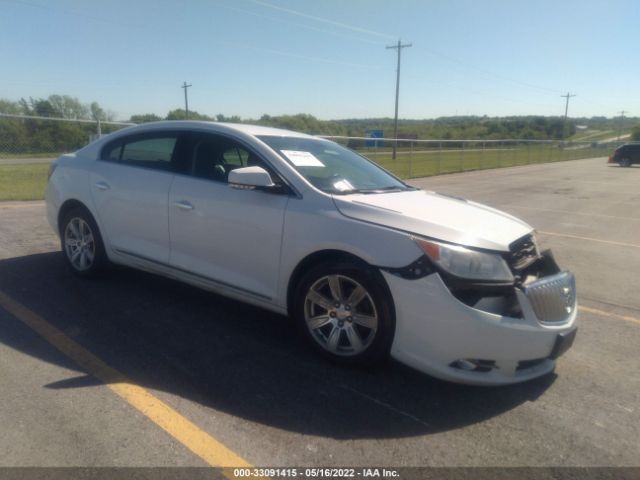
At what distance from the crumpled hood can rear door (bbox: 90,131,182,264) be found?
1.67m

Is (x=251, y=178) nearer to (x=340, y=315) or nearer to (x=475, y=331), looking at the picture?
(x=340, y=315)

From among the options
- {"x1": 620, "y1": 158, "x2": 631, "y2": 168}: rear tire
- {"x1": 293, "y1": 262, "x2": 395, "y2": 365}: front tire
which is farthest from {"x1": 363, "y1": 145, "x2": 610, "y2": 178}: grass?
{"x1": 293, "y1": 262, "x2": 395, "y2": 365}: front tire

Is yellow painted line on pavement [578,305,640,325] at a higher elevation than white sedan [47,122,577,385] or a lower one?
lower

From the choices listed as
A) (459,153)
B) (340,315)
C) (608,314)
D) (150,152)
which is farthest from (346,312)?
(459,153)

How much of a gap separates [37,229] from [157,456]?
19.9 ft

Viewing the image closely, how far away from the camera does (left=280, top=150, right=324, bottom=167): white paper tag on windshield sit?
403cm

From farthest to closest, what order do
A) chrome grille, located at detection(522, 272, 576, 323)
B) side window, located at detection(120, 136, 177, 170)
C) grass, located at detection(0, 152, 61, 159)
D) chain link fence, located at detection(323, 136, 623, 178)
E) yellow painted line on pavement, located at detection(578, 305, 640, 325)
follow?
chain link fence, located at detection(323, 136, 623, 178)
grass, located at detection(0, 152, 61, 159)
yellow painted line on pavement, located at detection(578, 305, 640, 325)
side window, located at detection(120, 136, 177, 170)
chrome grille, located at detection(522, 272, 576, 323)

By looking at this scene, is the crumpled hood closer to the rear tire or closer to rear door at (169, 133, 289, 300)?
rear door at (169, 133, 289, 300)

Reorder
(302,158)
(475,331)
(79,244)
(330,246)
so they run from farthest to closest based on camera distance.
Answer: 1. (79,244)
2. (302,158)
3. (330,246)
4. (475,331)

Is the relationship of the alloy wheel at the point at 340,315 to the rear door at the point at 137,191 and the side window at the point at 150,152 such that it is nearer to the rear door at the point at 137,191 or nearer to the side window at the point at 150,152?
the rear door at the point at 137,191

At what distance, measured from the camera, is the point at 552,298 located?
3.28 metres

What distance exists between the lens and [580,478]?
252cm

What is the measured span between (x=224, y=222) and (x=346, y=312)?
4.00ft

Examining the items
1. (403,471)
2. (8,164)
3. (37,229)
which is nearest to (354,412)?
(403,471)
